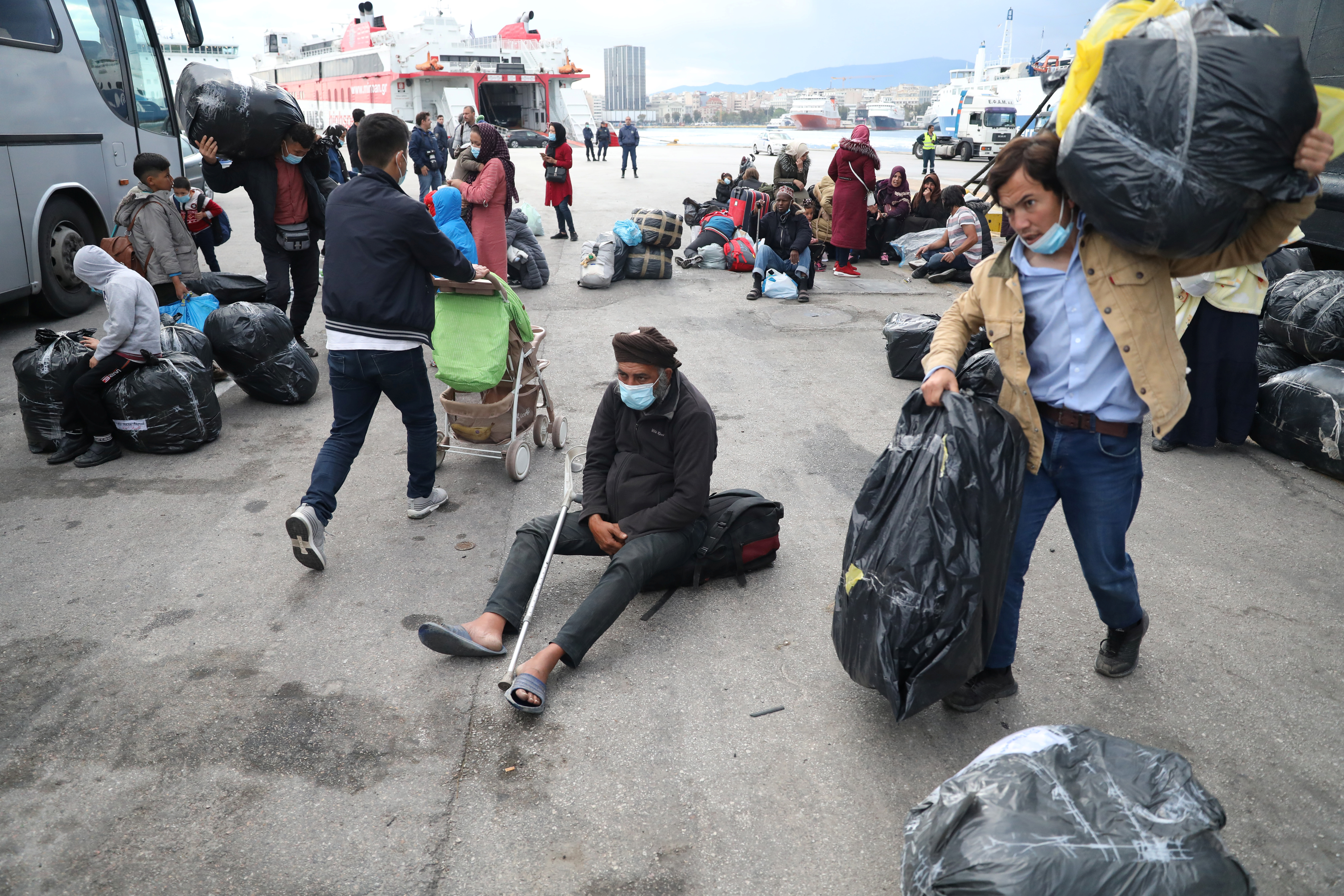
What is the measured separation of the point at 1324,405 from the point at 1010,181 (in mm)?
3758

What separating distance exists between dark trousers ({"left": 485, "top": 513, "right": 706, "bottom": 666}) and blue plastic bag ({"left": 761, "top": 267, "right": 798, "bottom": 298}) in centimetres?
668

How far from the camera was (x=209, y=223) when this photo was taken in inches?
304

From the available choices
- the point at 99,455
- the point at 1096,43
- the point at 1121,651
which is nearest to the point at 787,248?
the point at 99,455

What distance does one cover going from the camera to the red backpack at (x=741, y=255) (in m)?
11.4

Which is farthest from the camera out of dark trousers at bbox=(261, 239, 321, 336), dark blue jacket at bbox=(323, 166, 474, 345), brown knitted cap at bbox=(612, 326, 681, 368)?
dark trousers at bbox=(261, 239, 321, 336)

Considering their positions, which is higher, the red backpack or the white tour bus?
the white tour bus

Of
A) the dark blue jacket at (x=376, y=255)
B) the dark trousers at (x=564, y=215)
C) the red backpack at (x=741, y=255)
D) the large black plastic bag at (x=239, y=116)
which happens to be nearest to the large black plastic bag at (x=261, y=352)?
the large black plastic bag at (x=239, y=116)

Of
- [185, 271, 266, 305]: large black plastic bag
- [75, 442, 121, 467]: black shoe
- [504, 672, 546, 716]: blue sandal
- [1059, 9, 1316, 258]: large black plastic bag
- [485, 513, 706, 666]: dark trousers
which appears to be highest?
[1059, 9, 1316, 258]: large black plastic bag

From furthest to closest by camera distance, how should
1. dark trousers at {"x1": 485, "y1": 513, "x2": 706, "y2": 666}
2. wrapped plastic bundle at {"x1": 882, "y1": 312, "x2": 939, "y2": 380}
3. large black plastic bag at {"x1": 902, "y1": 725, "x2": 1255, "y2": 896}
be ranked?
1. wrapped plastic bundle at {"x1": 882, "y1": 312, "x2": 939, "y2": 380}
2. dark trousers at {"x1": 485, "y1": 513, "x2": 706, "y2": 666}
3. large black plastic bag at {"x1": 902, "y1": 725, "x2": 1255, "y2": 896}

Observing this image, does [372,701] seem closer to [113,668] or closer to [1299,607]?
[113,668]

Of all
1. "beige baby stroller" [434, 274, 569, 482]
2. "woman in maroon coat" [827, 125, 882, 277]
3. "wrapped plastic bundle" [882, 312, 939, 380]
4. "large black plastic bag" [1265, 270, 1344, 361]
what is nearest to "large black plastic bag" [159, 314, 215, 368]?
"beige baby stroller" [434, 274, 569, 482]

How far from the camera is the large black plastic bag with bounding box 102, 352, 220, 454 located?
4891mm

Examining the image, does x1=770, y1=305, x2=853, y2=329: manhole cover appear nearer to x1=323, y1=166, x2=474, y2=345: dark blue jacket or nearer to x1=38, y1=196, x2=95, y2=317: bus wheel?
x1=323, y1=166, x2=474, y2=345: dark blue jacket

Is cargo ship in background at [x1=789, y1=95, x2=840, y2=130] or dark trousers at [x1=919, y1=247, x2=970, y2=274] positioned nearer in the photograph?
dark trousers at [x1=919, y1=247, x2=970, y2=274]
